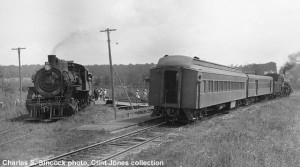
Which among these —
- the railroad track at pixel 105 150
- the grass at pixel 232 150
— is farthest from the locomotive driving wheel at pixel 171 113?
the grass at pixel 232 150

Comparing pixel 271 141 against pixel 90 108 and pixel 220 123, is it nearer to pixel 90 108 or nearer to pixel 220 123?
pixel 220 123

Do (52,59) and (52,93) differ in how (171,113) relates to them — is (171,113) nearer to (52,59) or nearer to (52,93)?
(52,93)

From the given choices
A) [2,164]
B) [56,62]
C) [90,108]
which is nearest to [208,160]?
[2,164]

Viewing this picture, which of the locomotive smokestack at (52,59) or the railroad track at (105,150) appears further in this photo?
the locomotive smokestack at (52,59)

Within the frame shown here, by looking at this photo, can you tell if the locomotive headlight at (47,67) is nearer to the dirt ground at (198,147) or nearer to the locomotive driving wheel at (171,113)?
the dirt ground at (198,147)

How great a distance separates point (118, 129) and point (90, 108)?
892 cm

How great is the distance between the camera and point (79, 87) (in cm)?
1995

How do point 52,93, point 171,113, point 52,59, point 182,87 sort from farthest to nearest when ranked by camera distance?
point 52,59 → point 52,93 → point 171,113 → point 182,87

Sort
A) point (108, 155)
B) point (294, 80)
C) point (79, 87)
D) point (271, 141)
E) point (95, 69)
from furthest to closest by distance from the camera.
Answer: point (95, 69) → point (294, 80) → point (79, 87) → point (271, 141) → point (108, 155)

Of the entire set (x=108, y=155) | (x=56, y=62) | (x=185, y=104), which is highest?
(x=56, y=62)

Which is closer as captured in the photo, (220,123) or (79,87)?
(220,123)

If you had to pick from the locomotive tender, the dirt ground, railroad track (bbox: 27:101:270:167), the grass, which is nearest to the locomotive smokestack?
the dirt ground

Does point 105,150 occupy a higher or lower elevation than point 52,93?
lower

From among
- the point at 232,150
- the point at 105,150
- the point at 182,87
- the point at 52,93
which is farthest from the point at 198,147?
the point at 52,93
